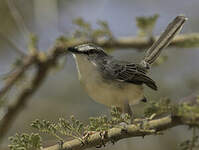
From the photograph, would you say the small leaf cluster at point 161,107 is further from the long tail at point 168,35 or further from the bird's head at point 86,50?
the long tail at point 168,35

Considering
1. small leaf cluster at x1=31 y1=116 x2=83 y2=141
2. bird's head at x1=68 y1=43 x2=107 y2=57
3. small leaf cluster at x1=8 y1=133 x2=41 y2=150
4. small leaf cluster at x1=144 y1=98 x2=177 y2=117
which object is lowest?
small leaf cluster at x1=8 y1=133 x2=41 y2=150

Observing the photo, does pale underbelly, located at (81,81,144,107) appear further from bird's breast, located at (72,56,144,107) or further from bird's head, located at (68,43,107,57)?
bird's head, located at (68,43,107,57)

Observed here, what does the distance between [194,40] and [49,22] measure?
91.1 inches

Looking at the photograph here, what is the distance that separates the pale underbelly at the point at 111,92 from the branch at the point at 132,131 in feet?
3.69

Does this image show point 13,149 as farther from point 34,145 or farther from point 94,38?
point 94,38

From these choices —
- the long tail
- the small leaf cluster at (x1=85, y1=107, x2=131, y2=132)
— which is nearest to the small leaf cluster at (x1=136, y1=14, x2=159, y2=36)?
the long tail

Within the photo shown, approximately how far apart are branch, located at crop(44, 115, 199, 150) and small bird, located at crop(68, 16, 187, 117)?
3.83ft

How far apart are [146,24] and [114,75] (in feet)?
2.55

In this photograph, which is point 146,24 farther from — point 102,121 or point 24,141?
point 24,141

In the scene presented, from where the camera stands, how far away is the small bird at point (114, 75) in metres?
4.01

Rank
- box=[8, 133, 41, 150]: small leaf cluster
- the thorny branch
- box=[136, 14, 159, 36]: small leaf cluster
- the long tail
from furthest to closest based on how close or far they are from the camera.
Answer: the thorny branch
the long tail
box=[136, 14, 159, 36]: small leaf cluster
box=[8, 133, 41, 150]: small leaf cluster

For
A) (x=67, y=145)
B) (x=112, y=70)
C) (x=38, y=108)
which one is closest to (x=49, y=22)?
(x=112, y=70)

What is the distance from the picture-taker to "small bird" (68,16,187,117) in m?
4.01

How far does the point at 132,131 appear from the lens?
2.72 m
